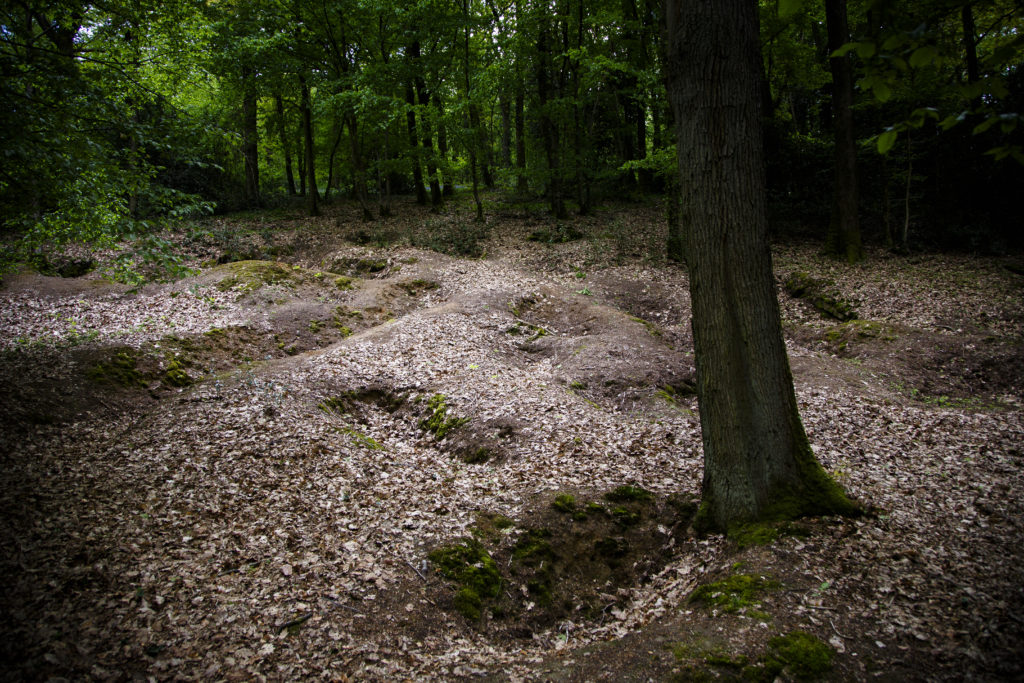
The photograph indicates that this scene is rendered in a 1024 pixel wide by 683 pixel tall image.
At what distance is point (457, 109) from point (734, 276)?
15726 millimetres

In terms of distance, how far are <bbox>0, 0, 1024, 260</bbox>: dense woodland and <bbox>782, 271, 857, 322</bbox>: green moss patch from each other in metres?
1.93

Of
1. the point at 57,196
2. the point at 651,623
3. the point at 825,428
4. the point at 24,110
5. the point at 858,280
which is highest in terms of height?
the point at 24,110

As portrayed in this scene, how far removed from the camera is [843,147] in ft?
44.1

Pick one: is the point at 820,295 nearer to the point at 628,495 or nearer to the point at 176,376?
the point at 628,495

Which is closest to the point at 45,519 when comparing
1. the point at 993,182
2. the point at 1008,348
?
the point at 1008,348

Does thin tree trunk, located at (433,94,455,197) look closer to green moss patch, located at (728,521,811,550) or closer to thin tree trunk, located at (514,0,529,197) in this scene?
thin tree trunk, located at (514,0,529,197)

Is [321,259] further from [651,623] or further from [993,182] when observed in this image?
[993,182]

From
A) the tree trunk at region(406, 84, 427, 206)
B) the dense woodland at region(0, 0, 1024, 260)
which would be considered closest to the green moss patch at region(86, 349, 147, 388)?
the dense woodland at region(0, 0, 1024, 260)

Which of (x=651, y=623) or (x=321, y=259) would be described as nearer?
(x=651, y=623)

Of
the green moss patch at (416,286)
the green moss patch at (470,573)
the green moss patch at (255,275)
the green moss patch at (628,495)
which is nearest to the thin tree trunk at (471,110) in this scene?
the green moss patch at (416,286)

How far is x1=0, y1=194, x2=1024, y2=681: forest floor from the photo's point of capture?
3.42 meters

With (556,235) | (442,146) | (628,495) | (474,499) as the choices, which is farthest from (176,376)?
(442,146)

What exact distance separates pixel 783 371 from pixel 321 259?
16.7 meters

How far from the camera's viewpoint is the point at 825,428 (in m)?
6.97
